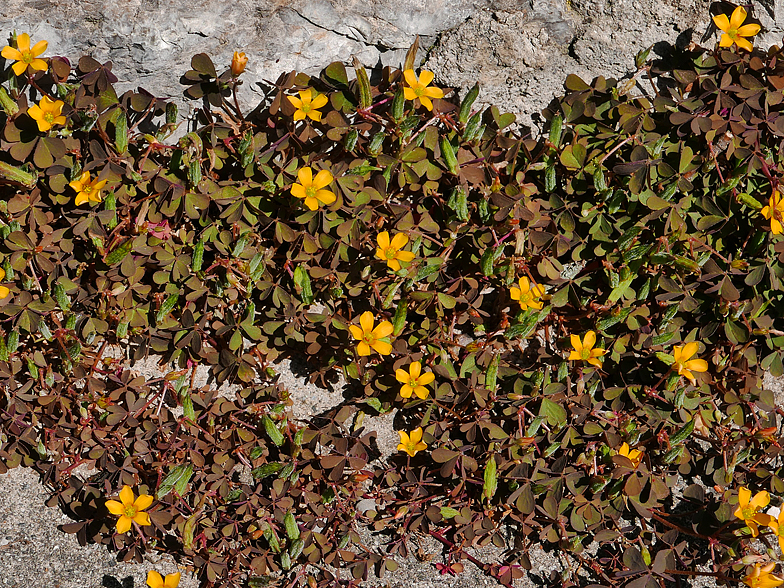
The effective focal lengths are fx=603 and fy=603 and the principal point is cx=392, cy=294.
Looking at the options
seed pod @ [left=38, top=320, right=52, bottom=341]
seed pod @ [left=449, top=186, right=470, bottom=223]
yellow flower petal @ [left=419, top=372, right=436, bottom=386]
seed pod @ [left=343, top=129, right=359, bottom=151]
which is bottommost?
seed pod @ [left=38, top=320, right=52, bottom=341]

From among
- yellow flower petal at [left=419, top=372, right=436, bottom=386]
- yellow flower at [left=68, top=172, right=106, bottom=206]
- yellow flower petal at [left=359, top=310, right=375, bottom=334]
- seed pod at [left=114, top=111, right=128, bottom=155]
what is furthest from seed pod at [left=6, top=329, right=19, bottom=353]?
yellow flower petal at [left=419, top=372, right=436, bottom=386]

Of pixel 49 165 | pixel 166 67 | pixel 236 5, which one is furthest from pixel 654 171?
A: pixel 49 165

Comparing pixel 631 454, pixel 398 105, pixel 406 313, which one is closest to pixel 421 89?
pixel 398 105

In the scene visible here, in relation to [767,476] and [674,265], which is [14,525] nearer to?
[674,265]

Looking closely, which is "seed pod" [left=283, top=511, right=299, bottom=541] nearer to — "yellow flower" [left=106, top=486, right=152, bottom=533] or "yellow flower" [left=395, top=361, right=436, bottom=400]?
"yellow flower" [left=106, top=486, right=152, bottom=533]

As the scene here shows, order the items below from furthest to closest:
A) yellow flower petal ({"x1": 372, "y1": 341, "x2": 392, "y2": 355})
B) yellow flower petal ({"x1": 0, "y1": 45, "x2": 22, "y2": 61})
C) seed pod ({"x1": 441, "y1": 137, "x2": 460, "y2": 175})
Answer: seed pod ({"x1": 441, "y1": 137, "x2": 460, "y2": 175}), yellow flower petal ({"x1": 372, "y1": 341, "x2": 392, "y2": 355}), yellow flower petal ({"x1": 0, "y1": 45, "x2": 22, "y2": 61})
